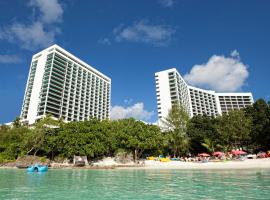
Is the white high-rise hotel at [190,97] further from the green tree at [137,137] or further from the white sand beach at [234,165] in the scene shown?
the white sand beach at [234,165]

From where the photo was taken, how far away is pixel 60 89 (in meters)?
111

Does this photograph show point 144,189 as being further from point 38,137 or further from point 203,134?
point 203,134

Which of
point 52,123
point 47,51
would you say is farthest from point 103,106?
point 52,123

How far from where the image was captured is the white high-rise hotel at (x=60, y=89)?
103062 mm

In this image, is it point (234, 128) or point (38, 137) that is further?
point (234, 128)

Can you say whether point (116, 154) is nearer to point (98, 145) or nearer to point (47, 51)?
point (98, 145)

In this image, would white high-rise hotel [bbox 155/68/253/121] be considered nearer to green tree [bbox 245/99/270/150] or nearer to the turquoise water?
green tree [bbox 245/99/270/150]

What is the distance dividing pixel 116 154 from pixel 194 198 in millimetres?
43010

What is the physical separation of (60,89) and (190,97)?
73538 millimetres

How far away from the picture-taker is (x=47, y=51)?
11419cm

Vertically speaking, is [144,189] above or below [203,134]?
below

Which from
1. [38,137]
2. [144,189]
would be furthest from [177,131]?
[144,189]

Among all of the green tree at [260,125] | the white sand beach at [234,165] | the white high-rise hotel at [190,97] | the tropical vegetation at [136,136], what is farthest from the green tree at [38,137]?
the white high-rise hotel at [190,97]

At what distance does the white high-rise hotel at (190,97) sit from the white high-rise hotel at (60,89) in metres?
37.9
